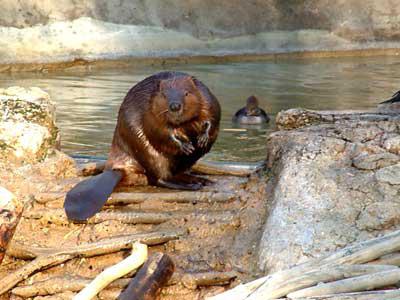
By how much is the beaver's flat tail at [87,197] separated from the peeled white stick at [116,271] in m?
0.37

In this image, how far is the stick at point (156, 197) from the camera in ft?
12.5

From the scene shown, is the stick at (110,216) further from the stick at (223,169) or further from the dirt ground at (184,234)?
the stick at (223,169)

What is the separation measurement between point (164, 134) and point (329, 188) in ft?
2.89

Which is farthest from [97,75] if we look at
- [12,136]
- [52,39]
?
[12,136]

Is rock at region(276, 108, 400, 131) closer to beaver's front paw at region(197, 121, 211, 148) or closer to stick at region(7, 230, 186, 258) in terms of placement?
beaver's front paw at region(197, 121, 211, 148)

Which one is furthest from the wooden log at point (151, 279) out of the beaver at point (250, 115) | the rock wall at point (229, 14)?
the rock wall at point (229, 14)

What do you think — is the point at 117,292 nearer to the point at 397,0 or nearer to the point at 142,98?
the point at 142,98

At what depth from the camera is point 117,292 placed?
3.30 m

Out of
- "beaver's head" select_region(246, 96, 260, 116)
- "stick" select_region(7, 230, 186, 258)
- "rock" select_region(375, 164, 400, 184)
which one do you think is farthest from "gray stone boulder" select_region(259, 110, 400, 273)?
"beaver's head" select_region(246, 96, 260, 116)

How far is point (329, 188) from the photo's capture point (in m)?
3.47

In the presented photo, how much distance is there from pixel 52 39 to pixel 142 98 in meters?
10.1

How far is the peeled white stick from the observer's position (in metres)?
3.18

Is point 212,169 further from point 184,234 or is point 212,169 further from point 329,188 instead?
point 329,188

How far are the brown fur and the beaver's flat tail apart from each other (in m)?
0.22
